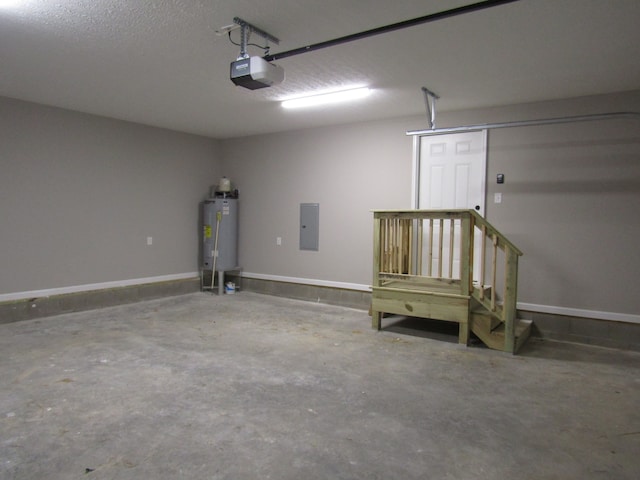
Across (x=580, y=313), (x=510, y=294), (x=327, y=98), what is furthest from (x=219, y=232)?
(x=580, y=313)

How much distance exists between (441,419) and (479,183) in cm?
330

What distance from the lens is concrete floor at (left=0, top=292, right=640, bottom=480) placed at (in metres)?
2.25

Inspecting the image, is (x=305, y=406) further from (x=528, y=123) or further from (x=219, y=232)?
(x=219, y=232)

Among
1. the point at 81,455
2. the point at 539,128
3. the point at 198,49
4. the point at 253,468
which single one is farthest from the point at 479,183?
the point at 81,455

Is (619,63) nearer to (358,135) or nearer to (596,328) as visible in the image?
(596,328)

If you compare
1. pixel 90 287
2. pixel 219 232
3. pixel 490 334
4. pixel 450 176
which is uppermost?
pixel 450 176

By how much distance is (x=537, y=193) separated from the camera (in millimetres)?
4820

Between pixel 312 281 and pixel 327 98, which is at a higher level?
pixel 327 98

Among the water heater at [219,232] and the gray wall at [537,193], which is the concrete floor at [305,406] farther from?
the water heater at [219,232]

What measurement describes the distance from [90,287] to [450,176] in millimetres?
5229

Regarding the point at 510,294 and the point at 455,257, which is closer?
the point at 510,294

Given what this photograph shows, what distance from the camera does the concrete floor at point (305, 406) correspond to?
225cm

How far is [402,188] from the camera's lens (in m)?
5.75

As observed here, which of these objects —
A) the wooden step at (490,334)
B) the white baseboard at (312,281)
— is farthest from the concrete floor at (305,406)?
the white baseboard at (312,281)
